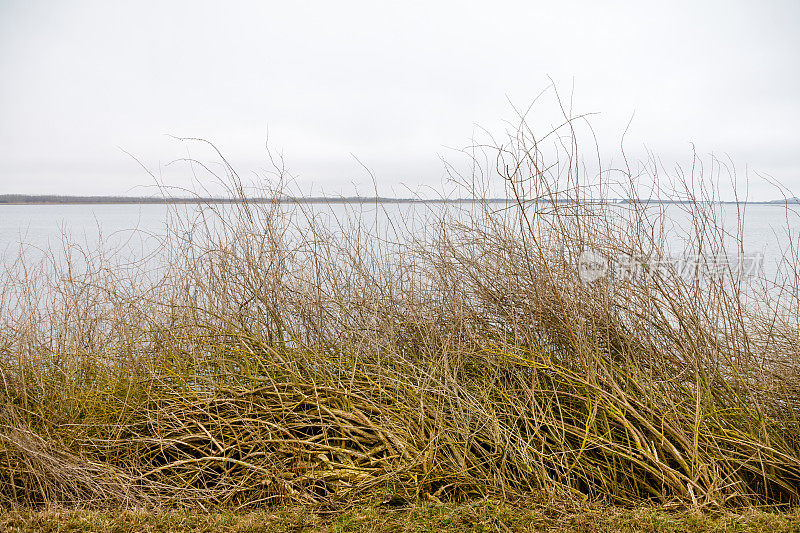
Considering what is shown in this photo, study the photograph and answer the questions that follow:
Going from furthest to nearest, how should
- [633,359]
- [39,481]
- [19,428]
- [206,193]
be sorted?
1. [206,193]
2. [633,359]
3. [19,428]
4. [39,481]

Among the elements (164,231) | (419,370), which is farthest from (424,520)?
(164,231)

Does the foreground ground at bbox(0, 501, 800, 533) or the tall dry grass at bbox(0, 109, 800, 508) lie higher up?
the tall dry grass at bbox(0, 109, 800, 508)

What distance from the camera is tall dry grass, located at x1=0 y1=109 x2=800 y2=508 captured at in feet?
9.60

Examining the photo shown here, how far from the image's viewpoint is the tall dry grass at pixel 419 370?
2926mm

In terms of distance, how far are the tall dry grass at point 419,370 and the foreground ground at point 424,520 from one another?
165 mm

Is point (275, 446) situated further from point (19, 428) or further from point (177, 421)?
point (19, 428)

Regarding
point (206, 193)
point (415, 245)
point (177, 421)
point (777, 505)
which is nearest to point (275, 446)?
point (177, 421)

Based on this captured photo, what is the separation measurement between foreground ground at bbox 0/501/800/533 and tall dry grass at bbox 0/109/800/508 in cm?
16

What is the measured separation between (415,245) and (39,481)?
2.64 meters

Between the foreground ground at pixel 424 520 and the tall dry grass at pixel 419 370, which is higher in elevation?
the tall dry grass at pixel 419 370

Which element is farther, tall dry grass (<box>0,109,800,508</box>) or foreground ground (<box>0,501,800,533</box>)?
tall dry grass (<box>0,109,800,508</box>)

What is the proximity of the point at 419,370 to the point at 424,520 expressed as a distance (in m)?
0.87

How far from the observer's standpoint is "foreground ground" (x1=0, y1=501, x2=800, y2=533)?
2465 mm

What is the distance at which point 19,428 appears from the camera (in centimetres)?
307
